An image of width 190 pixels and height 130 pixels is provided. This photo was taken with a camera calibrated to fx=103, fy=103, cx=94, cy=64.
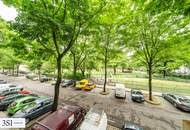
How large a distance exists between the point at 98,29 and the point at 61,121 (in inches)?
417

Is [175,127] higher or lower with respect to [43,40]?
lower

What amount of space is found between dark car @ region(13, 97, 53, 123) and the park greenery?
4.49ft

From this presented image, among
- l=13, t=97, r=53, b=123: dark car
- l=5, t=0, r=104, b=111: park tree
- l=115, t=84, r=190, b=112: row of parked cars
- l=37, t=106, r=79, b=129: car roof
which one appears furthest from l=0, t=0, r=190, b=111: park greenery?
l=115, t=84, r=190, b=112: row of parked cars

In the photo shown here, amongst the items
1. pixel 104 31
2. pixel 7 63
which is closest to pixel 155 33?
pixel 104 31

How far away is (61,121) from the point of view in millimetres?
5766

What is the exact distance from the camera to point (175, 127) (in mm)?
8320

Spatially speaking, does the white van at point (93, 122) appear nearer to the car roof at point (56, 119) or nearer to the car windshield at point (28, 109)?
the car roof at point (56, 119)

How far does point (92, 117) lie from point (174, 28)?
39.2 ft

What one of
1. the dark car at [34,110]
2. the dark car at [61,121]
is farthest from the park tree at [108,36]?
the dark car at [34,110]

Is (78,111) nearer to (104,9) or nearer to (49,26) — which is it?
(49,26)

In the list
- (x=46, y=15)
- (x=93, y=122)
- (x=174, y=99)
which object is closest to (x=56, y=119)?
(x=93, y=122)

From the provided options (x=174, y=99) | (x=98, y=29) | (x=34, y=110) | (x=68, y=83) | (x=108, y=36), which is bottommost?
(x=174, y=99)

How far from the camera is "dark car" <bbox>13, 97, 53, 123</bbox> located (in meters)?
7.84

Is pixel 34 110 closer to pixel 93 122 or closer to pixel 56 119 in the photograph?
pixel 56 119
